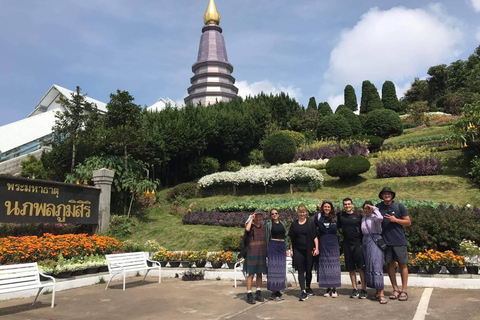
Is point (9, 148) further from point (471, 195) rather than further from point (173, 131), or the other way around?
point (471, 195)

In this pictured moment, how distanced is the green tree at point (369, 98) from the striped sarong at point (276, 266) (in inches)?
1974

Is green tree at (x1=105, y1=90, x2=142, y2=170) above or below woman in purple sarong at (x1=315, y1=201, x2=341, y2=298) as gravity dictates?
above

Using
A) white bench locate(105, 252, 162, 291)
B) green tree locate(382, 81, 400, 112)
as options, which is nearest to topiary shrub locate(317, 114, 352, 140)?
green tree locate(382, 81, 400, 112)

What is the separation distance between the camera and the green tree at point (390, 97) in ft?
173

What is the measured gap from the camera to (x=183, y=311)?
5438 millimetres

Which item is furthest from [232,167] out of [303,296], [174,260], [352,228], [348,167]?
[303,296]

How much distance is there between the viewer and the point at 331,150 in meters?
27.9

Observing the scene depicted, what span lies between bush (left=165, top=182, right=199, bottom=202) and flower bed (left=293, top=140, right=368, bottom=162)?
10175 mm

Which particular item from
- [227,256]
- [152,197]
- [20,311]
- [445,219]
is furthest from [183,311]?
[152,197]

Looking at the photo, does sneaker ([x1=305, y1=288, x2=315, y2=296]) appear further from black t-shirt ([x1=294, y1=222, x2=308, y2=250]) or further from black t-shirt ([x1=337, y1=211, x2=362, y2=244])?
black t-shirt ([x1=337, y1=211, x2=362, y2=244])

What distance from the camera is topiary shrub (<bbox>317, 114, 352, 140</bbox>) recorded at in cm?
3162

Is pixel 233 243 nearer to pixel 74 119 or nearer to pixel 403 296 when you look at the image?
pixel 403 296

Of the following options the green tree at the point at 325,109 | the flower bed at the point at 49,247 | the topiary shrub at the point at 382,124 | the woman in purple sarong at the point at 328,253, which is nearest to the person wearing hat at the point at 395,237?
the woman in purple sarong at the point at 328,253

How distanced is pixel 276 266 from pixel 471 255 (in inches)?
172
